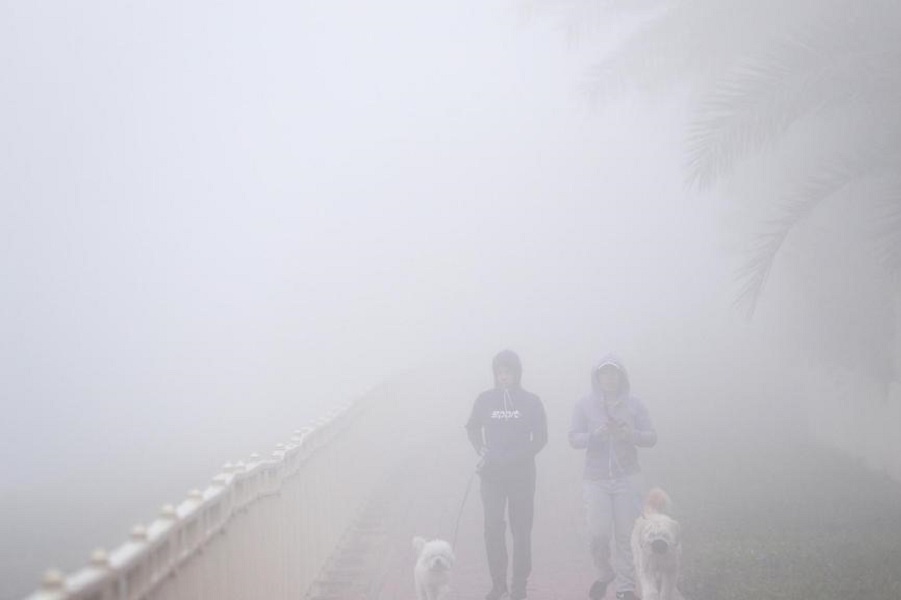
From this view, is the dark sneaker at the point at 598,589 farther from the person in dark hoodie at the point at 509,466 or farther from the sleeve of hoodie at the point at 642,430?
the sleeve of hoodie at the point at 642,430

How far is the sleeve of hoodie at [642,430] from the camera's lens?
30.2 ft

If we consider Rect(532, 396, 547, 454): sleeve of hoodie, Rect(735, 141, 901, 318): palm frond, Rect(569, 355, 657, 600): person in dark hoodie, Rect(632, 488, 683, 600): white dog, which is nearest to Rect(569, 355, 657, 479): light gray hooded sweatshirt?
Rect(569, 355, 657, 600): person in dark hoodie

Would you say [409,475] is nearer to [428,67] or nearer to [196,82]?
[428,67]

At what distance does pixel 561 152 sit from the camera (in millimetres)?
82000

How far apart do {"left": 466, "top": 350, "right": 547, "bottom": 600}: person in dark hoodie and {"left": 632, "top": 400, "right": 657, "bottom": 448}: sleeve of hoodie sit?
29.5 inches

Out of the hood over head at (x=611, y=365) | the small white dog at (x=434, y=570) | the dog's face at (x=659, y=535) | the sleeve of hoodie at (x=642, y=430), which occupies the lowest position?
the small white dog at (x=434, y=570)

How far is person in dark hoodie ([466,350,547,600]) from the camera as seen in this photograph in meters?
9.40

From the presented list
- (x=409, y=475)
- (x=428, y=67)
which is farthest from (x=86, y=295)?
(x=409, y=475)

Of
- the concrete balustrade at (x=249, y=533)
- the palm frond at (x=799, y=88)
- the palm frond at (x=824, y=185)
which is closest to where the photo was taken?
the concrete balustrade at (x=249, y=533)

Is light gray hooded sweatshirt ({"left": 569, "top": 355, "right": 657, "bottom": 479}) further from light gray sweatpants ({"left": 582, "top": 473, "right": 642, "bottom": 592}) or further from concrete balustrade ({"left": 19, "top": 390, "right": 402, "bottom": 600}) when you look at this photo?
concrete balustrade ({"left": 19, "top": 390, "right": 402, "bottom": 600})

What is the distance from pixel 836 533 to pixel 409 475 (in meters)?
6.96

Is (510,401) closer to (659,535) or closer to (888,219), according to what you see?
(659,535)

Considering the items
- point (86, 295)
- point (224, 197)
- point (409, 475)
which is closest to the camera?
point (409, 475)

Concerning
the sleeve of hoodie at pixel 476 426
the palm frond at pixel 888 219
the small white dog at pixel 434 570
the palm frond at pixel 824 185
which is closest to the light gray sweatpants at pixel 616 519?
the sleeve of hoodie at pixel 476 426
